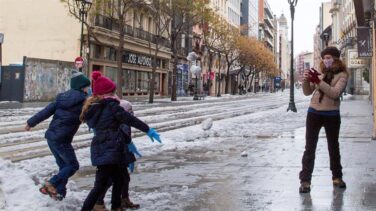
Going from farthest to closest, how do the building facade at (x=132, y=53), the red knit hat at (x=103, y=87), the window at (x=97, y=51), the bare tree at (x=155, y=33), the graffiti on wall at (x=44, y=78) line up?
the building facade at (x=132, y=53) → the window at (x=97, y=51) → the bare tree at (x=155, y=33) → the graffiti on wall at (x=44, y=78) → the red knit hat at (x=103, y=87)

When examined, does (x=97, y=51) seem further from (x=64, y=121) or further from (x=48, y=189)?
(x=48, y=189)

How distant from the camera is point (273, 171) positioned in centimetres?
868

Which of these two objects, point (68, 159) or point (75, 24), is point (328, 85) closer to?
point (68, 159)

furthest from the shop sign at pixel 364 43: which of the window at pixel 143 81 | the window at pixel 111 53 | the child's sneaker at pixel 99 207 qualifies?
the window at pixel 143 81

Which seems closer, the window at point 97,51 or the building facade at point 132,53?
the window at point 97,51

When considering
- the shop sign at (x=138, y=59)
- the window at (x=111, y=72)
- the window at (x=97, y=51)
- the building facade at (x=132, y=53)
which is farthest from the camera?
the shop sign at (x=138, y=59)

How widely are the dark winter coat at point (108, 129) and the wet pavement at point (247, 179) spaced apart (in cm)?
90

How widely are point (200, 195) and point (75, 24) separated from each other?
37670 millimetres

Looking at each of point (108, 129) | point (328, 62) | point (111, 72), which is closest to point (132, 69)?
point (111, 72)

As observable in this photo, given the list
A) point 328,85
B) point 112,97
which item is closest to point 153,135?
point 112,97

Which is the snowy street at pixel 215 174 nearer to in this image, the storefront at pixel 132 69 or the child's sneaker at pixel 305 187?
the child's sneaker at pixel 305 187

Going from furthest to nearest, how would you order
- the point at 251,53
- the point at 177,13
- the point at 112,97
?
the point at 251,53 < the point at 177,13 < the point at 112,97

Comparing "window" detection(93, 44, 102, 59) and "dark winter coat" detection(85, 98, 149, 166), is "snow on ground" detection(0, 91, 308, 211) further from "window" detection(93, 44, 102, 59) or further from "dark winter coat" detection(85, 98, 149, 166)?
"window" detection(93, 44, 102, 59)

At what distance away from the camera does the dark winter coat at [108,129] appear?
563cm
